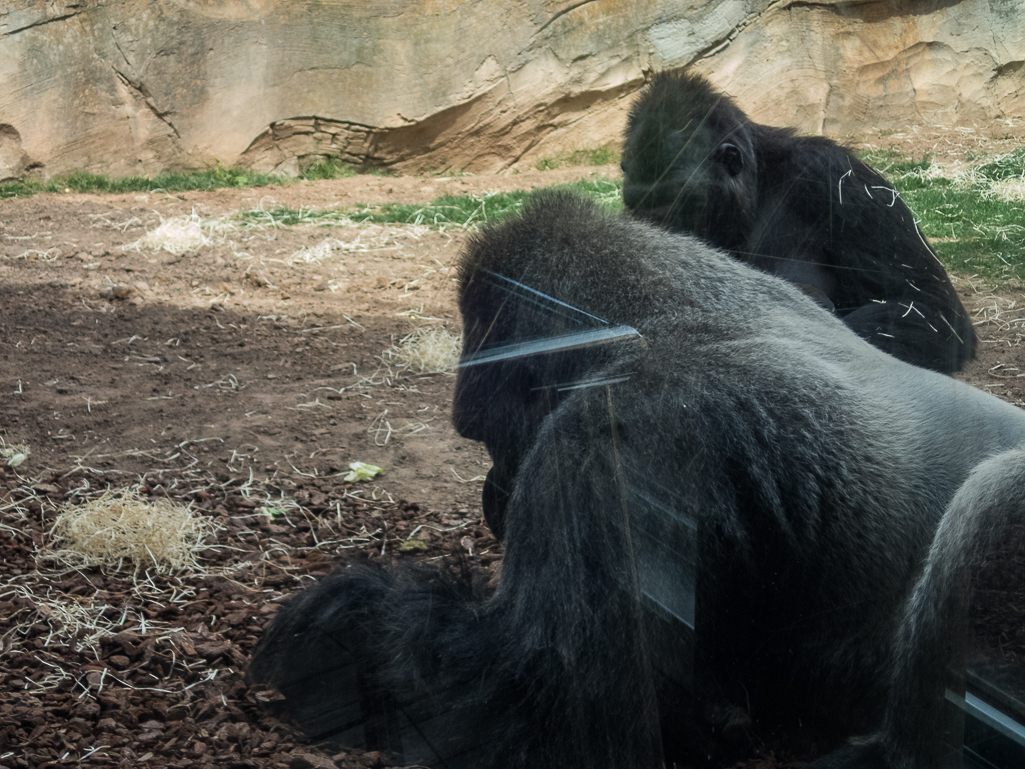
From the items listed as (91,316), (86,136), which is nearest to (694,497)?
(91,316)

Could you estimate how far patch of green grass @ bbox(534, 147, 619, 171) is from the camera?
6.94ft

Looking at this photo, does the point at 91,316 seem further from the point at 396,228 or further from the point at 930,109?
the point at 930,109

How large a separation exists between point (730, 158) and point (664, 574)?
56.0 inches

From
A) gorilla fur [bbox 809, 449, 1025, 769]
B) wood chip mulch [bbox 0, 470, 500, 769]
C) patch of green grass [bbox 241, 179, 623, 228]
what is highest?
patch of green grass [bbox 241, 179, 623, 228]

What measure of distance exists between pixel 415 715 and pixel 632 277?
1004 millimetres

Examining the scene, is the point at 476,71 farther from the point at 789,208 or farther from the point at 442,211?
the point at 789,208

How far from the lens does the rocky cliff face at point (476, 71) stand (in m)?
1.66

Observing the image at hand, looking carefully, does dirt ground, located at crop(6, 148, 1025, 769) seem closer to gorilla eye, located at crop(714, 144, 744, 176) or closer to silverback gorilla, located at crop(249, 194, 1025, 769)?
silverback gorilla, located at crop(249, 194, 1025, 769)

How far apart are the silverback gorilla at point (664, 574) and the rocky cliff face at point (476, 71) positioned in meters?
0.60

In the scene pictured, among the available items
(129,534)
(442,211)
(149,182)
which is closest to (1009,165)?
(442,211)

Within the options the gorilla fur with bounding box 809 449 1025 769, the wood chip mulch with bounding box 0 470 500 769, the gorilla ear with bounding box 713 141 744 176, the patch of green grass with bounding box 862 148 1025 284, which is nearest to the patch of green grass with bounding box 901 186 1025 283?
the patch of green grass with bounding box 862 148 1025 284

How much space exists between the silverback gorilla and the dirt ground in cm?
11

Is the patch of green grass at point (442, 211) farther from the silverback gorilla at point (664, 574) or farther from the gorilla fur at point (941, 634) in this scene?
the gorilla fur at point (941, 634)

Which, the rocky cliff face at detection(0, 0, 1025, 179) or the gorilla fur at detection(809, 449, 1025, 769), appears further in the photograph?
the rocky cliff face at detection(0, 0, 1025, 179)
